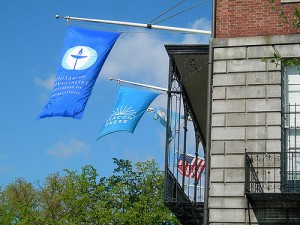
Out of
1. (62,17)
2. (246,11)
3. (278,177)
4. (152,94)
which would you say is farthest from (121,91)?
(278,177)

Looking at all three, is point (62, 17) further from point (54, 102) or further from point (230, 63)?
point (230, 63)

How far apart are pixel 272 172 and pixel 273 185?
350 millimetres

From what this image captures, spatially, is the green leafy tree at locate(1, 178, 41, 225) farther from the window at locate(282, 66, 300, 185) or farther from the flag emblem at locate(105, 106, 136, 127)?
the window at locate(282, 66, 300, 185)

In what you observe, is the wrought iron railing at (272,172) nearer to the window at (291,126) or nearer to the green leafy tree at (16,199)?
the window at (291,126)

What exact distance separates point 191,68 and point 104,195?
24411 mm

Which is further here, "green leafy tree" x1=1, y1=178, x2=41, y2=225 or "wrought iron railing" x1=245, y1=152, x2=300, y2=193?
"green leafy tree" x1=1, y1=178, x2=41, y2=225

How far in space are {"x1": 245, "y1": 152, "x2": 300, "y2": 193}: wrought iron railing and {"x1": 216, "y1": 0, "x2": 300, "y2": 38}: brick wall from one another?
3440mm

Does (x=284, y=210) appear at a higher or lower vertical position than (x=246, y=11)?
lower

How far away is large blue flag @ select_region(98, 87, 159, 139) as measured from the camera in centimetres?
2792

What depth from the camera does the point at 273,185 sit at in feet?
62.7

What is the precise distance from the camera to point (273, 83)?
65.8 feet

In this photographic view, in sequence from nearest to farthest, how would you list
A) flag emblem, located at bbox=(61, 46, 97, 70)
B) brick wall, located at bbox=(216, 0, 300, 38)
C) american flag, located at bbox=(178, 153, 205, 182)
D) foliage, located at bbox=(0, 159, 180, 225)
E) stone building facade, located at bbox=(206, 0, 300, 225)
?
stone building facade, located at bbox=(206, 0, 300, 225) < brick wall, located at bbox=(216, 0, 300, 38) < flag emblem, located at bbox=(61, 46, 97, 70) < american flag, located at bbox=(178, 153, 205, 182) < foliage, located at bbox=(0, 159, 180, 225)

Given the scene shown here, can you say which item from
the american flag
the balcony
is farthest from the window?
the american flag

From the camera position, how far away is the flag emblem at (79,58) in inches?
877
